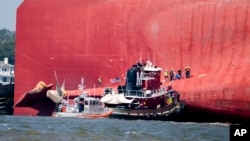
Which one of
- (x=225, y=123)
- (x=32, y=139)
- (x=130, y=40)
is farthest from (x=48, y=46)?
(x=32, y=139)

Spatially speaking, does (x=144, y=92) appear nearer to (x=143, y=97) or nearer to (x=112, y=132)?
(x=143, y=97)

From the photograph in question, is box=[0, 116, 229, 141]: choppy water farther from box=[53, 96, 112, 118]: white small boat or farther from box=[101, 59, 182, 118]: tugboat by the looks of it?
box=[53, 96, 112, 118]: white small boat

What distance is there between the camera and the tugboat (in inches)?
1793

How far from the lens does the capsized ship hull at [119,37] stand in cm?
4984

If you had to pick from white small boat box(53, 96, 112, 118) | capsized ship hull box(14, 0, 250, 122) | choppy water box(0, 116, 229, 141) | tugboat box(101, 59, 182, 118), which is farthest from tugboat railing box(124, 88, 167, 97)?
choppy water box(0, 116, 229, 141)

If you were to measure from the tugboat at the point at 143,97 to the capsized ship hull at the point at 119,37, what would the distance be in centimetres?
266

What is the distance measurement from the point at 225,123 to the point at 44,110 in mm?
11867

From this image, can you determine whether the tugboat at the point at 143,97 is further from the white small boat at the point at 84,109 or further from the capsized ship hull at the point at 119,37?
the capsized ship hull at the point at 119,37

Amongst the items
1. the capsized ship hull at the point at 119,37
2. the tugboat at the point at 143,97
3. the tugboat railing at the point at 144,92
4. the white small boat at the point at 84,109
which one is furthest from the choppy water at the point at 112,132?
the capsized ship hull at the point at 119,37

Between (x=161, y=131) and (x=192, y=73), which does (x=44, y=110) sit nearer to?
(x=192, y=73)

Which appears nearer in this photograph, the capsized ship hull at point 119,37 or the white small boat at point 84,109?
the white small boat at point 84,109

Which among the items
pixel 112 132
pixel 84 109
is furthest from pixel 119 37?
pixel 112 132

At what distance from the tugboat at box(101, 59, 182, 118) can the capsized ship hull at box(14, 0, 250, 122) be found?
105 inches

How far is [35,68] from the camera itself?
173 ft
